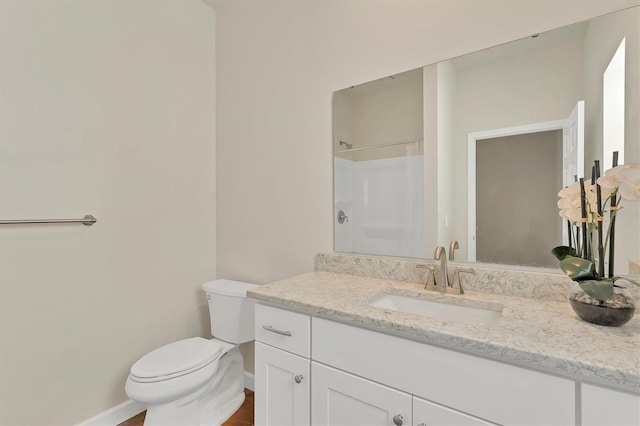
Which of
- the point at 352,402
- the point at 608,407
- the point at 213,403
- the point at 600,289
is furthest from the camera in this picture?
the point at 213,403

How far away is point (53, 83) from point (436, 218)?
1947 millimetres

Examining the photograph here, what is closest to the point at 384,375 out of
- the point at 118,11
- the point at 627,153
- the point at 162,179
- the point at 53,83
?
the point at 627,153

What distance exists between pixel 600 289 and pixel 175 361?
1.70 metres

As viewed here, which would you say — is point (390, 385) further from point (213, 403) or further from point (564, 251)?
point (213, 403)

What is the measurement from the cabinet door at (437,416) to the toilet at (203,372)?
1.08m

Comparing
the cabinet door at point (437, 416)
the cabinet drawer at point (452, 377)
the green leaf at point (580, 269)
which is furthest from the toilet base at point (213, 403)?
the green leaf at point (580, 269)

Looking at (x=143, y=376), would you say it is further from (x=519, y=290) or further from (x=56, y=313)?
(x=519, y=290)

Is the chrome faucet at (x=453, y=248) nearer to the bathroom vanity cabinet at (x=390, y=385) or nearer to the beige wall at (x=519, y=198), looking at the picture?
the beige wall at (x=519, y=198)

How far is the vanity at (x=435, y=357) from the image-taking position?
69 centimetres

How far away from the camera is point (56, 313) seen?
1482 millimetres

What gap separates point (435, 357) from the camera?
859 mm

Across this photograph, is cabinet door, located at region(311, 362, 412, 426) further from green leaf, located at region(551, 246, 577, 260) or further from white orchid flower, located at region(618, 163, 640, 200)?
white orchid flower, located at region(618, 163, 640, 200)

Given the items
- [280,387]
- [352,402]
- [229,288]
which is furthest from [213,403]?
[352,402]

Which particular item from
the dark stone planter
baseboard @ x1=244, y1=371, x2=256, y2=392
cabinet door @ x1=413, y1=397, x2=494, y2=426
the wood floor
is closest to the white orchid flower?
the dark stone planter
